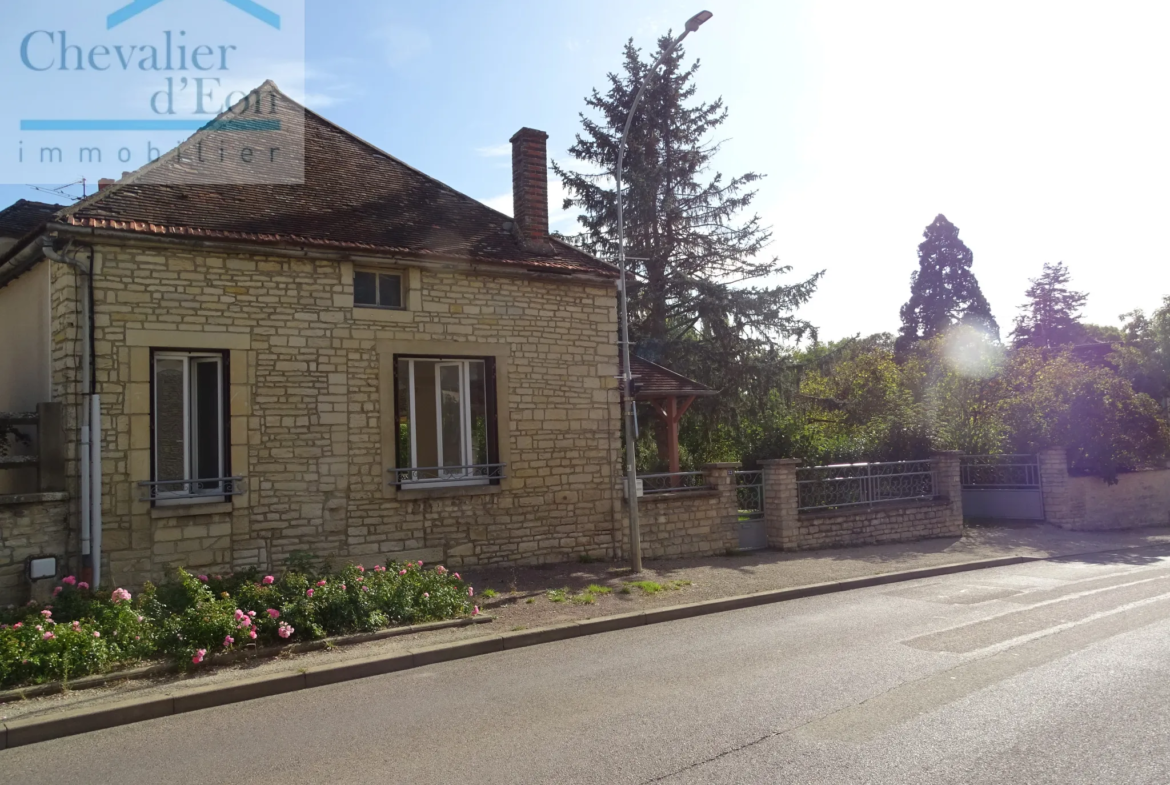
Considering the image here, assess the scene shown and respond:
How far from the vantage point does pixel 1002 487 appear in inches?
715

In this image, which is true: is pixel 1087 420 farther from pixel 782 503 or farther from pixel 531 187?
pixel 531 187

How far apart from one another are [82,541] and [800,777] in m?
7.87

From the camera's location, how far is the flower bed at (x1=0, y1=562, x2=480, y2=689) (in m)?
6.61

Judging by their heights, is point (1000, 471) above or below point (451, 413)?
below

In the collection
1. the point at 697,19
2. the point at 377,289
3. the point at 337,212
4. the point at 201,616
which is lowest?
the point at 201,616

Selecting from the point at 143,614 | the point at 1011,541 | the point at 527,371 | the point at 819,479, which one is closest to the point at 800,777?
the point at 143,614

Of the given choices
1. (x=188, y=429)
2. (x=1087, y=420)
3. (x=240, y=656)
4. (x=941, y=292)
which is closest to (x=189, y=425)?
(x=188, y=429)

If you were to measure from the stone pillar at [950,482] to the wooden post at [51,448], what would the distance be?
14453 millimetres

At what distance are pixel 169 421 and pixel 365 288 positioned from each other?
9.45 feet

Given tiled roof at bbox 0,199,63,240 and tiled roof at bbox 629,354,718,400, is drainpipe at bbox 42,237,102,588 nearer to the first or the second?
tiled roof at bbox 0,199,63,240

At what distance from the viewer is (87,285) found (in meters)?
8.99

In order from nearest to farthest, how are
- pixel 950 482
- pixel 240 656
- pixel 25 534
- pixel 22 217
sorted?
pixel 240 656 < pixel 25 534 < pixel 22 217 < pixel 950 482

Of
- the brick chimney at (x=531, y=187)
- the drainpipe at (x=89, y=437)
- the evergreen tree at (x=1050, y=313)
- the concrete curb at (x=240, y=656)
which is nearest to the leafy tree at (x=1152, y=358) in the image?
the evergreen tree at (x=1050, y=313)

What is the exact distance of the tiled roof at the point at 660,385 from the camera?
14.6 m
